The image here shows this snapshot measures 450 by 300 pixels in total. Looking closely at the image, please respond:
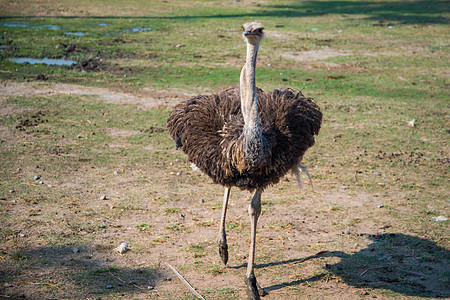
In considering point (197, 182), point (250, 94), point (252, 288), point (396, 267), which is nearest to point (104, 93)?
point (197, 182)

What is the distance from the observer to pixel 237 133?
13.6 ft

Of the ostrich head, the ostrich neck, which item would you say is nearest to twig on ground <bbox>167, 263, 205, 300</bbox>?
the ostrich neck

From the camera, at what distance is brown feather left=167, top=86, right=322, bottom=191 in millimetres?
4117

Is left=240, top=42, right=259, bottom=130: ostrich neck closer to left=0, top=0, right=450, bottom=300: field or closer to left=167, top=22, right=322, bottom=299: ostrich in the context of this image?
left=167, top=22, right=322, bottom=299: ostrich

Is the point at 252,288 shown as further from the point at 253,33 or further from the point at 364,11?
A: the point at 364,11

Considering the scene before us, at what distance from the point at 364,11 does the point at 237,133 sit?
18.1m

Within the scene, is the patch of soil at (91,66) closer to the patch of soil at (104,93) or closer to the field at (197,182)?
the field at (197,182)

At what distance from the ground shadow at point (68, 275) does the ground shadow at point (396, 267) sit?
106 centimetres

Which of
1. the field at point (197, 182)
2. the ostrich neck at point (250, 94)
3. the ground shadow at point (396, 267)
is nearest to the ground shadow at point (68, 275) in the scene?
the field at point (197, 182)

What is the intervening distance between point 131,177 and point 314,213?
7.97 ft

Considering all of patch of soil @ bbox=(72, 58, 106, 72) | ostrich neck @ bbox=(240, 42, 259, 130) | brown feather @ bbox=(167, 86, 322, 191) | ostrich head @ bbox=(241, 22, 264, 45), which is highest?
ostrich head @ bbox=(241, 22, 264, 45)

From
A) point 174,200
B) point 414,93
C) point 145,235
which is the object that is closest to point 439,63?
point 414,93

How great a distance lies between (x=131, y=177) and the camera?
255 inches

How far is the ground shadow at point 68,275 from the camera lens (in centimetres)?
404
